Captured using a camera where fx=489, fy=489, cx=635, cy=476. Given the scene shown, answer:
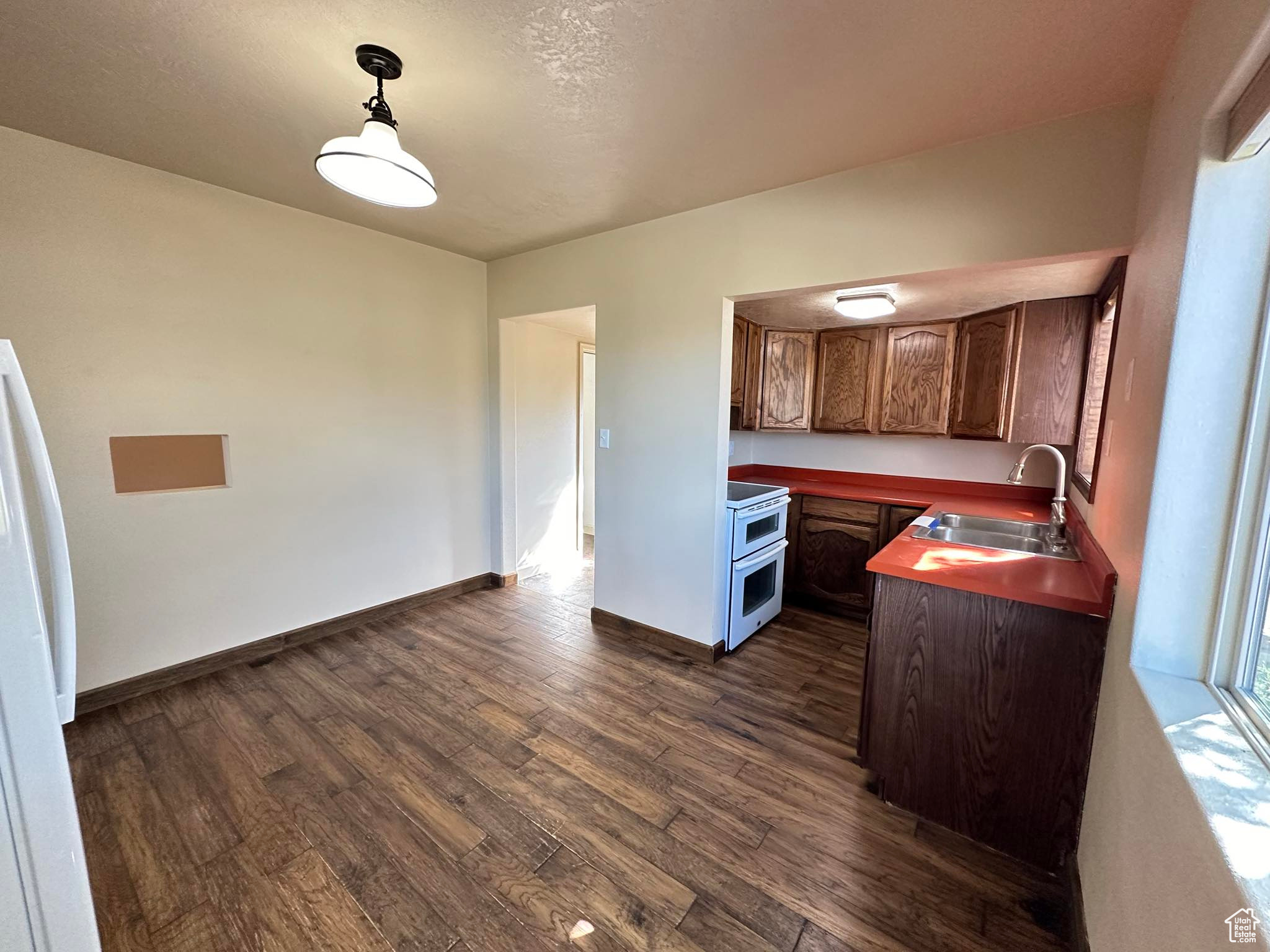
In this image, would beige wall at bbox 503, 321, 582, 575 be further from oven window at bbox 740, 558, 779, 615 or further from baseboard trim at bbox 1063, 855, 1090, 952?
baseboard trim at bbox 1063, 855, 1090, 952

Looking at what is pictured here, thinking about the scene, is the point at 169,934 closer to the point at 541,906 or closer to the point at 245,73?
the point at 541,906

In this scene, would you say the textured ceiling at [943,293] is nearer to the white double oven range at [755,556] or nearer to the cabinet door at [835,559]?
the white double oven range at [755,556]

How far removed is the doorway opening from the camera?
393 centimetres

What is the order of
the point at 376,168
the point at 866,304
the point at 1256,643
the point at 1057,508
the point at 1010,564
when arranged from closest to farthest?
the point at 1256,643, the point at 376,168, the point at 1010,564, the point at 1057,508, the point at 866,304

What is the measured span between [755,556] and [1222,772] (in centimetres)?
231

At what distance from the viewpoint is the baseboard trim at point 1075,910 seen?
1300mm

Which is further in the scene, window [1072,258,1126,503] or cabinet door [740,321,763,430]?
cabinet door [740,321,763,430]

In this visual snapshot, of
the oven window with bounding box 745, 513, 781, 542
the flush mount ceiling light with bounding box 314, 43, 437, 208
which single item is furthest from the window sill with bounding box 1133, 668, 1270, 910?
the flush mount ceiling light with bounding box 314, 43, 437, 208

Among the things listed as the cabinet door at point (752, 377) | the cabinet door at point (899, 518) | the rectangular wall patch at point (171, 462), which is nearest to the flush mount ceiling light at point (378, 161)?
the rectangular wall patch at point (171, 462)

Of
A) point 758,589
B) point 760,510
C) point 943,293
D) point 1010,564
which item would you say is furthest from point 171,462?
point 943,293

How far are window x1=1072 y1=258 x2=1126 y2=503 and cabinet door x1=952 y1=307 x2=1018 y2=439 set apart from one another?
38 cm

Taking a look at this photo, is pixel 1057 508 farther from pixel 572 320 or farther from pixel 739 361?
pixel 572 320

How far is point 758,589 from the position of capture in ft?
10.9

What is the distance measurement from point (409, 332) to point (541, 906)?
3245mm
